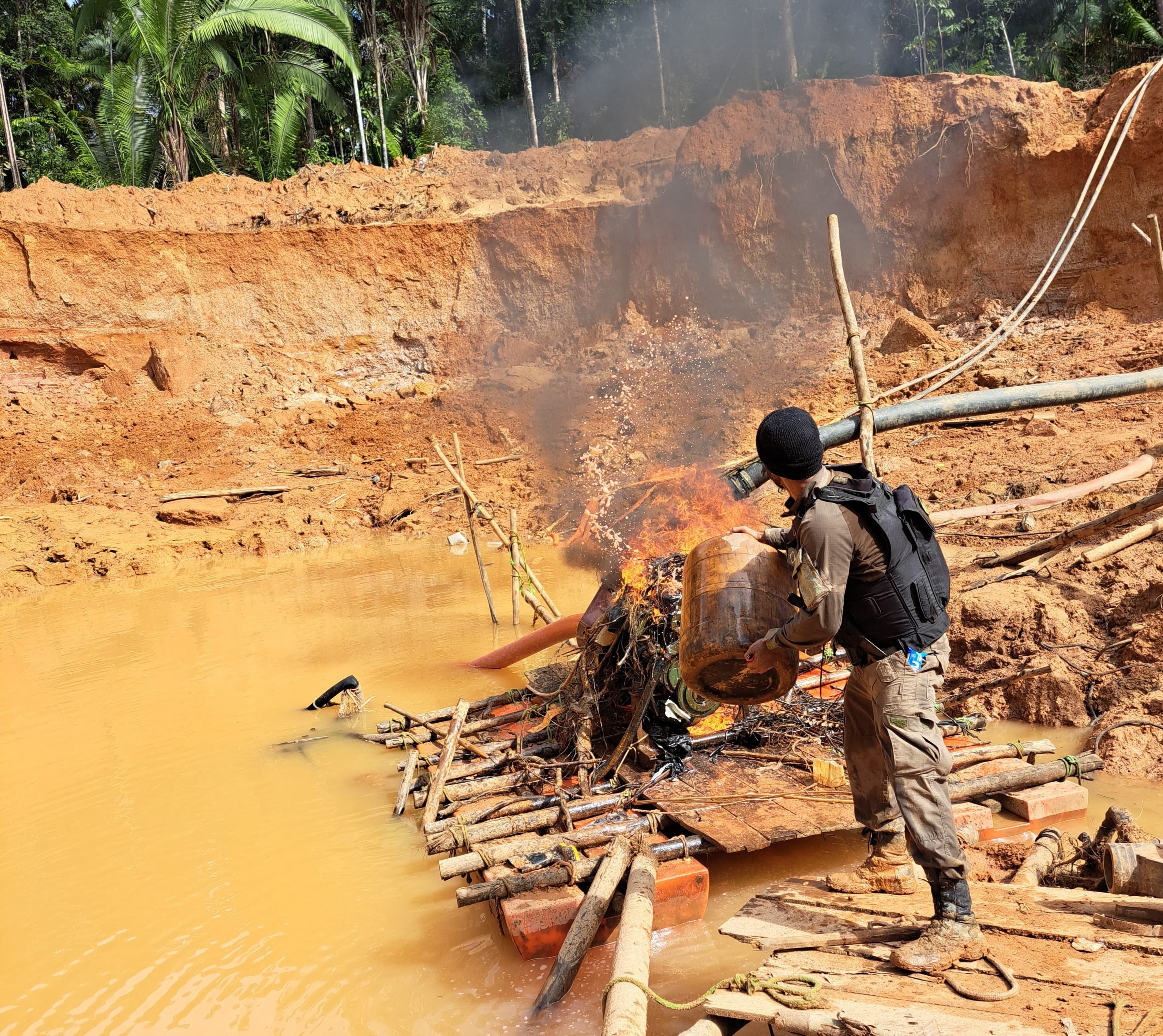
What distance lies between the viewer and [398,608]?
11.0m

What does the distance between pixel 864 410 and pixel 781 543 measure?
1.75 meters

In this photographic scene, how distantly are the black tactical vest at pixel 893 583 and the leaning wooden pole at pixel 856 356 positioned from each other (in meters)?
1.47

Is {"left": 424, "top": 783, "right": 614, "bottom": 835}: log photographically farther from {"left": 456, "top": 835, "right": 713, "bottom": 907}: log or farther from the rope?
the rope

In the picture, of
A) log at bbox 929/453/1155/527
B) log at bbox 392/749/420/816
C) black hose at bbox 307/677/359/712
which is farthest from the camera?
log at bbox 929/453/1155/527

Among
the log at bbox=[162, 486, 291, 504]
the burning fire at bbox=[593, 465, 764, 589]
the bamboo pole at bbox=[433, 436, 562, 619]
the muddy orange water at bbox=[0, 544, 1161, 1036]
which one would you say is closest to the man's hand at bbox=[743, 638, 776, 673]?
the muddy orange water at bbox=[0, 544, 1161, 1036]

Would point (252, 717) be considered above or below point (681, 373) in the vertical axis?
below

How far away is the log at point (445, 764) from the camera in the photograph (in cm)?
479

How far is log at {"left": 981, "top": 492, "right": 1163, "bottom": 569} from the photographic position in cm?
553

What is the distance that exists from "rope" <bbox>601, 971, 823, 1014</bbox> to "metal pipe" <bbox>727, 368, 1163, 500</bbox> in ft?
8.76

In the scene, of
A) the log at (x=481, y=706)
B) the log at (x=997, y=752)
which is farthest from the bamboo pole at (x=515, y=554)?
the log at (x=997, y=752)

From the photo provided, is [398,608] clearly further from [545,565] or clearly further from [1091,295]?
[1091,295]

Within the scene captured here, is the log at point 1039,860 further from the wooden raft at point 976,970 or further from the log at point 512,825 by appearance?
the log at point 512,825

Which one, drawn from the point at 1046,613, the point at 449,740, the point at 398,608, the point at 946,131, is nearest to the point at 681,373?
the point at 946,131

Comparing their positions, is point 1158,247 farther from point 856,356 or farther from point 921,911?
point 921,911
